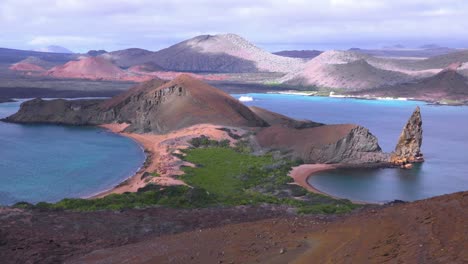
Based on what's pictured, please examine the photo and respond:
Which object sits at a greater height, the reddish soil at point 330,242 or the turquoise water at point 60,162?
A: the reddish soil at point 330,242

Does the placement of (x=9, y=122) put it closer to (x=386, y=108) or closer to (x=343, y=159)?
(x=343, y=159)

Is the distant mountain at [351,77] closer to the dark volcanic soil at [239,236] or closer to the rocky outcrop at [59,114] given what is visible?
the rocky outcrop at [59,114]

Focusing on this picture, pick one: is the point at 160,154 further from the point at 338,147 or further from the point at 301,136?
the point at 338,147

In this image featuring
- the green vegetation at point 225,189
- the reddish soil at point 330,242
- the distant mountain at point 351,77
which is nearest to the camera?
the reddish soil at point 330,242

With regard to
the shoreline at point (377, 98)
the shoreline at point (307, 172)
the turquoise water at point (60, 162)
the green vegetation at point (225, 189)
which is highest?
the shoreline at point (377, 98)

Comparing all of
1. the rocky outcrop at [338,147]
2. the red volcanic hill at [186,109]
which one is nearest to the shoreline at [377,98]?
the red volcanic hill at [186,109]

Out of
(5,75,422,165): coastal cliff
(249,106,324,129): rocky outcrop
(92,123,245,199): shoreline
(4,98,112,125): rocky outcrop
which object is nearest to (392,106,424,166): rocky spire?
(5,75,422,165): coastal cliff
